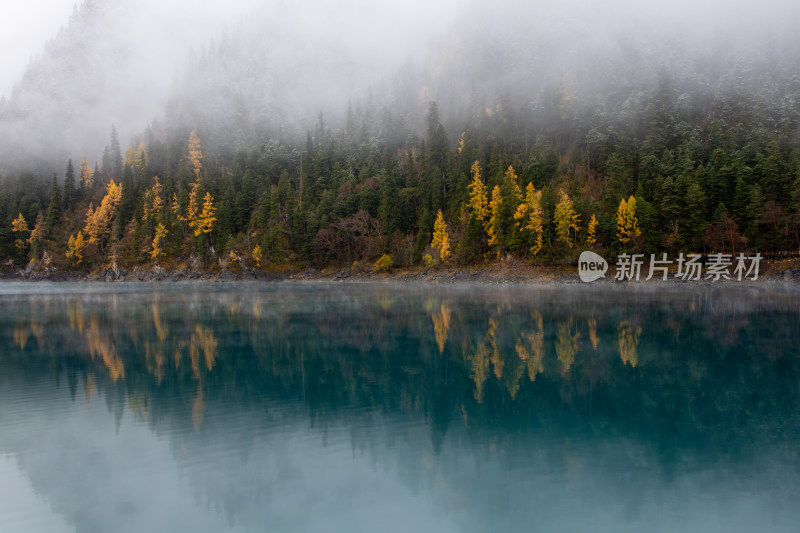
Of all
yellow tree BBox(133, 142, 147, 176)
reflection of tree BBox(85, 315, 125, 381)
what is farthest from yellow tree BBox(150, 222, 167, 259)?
reflection of tree BBox(85, 315, 125, 381)

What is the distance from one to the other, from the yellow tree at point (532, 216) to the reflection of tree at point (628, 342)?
4237cm

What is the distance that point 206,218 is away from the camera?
95.7 meters

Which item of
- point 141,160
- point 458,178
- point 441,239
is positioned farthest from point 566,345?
point 141,160

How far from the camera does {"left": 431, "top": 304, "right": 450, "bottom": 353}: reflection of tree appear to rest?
2140 cm

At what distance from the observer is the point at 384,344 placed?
2111cm

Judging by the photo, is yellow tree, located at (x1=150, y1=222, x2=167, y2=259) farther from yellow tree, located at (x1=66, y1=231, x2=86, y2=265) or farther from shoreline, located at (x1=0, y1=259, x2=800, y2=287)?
yellow tree, located at (x1=66, y1=231, x2=86, y2=265)

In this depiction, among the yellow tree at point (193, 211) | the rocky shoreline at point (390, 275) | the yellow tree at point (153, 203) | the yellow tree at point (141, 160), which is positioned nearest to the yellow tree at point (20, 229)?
the rocky shoreline at point (390, 275)

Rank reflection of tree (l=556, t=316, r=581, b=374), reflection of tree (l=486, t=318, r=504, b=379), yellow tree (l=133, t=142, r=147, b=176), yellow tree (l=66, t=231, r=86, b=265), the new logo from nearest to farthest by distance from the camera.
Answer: reflection of tree (l=486, t=318, r=504, b=379), reflection of tree (l=556, t=316, r=581, b=374), the new logo, yellow tree (l=66, t=231, r=86, b=265), yellow tree (l=133, t=142, r=147, b=176)

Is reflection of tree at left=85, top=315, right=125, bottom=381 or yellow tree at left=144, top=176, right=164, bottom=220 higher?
yellow tree at left=144, top=176, right=164, bottom=220

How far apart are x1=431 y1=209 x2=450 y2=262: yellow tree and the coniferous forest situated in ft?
0.76

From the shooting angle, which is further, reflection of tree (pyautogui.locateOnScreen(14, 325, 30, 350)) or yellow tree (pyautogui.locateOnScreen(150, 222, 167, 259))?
yellow tree (pyautogui.locateOnScreen(150, 222, 167, 259))

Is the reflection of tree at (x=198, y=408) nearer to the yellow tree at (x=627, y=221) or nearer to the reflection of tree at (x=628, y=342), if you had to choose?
the reflection of tree at (x=628, y=342)

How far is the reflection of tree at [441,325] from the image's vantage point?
21405 mm

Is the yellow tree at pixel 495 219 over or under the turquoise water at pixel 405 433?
over
